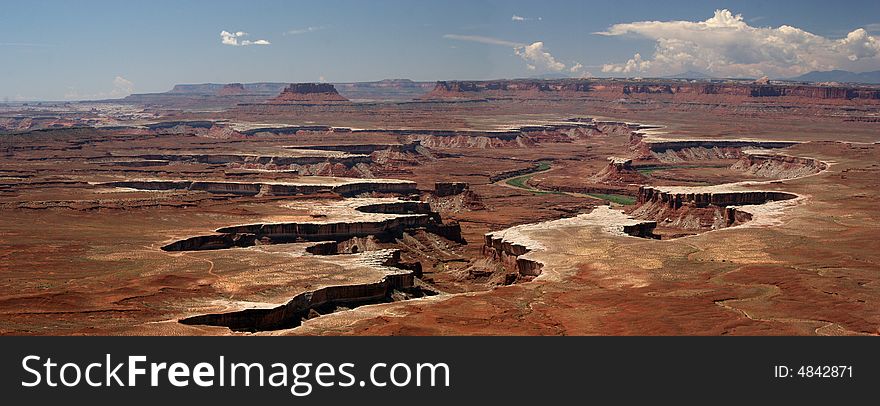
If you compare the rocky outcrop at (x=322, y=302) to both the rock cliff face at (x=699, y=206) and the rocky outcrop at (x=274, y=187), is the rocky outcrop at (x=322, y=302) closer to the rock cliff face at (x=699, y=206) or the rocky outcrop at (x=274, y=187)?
the rock cliff face at (x=699, y=206)

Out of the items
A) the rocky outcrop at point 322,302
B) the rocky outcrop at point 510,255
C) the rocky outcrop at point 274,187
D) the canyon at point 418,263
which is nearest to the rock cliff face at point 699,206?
the canyon at point 418,263

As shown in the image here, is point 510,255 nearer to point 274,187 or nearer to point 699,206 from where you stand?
point 699,206

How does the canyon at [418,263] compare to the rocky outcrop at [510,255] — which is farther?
the rocky outcrop at [510,255]

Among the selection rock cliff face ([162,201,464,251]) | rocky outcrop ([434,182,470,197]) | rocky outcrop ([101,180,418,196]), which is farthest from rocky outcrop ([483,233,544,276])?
rocky outcrop ([434,182,470,197])

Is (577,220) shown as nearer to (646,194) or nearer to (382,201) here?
(382,201)

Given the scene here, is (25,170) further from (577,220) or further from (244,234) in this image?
(577,220)

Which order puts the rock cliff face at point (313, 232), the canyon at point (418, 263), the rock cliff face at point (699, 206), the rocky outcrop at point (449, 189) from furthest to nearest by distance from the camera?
1. the rocky outcrop at point (449, 189)
2. the rock cliff face at point (699, 206)
3. the rock cliff face at point (313, 232)
4. the canyon at point (418, 263)

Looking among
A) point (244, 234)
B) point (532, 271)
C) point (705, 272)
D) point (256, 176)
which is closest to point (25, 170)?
point (256, 176)

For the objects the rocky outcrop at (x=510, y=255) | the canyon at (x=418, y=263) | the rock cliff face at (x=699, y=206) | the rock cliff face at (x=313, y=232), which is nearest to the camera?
the canyon at (x=418, y=263)

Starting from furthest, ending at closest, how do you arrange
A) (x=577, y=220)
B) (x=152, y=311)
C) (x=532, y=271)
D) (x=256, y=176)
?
1. (x=256, y=176)
2. (x=577, y=220)
3. (x=532, y=271)
4. (x=152, y=311)

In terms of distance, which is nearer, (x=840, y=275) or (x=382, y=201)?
(x=840, y=275)

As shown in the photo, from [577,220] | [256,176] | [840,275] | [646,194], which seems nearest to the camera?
[840,275]
